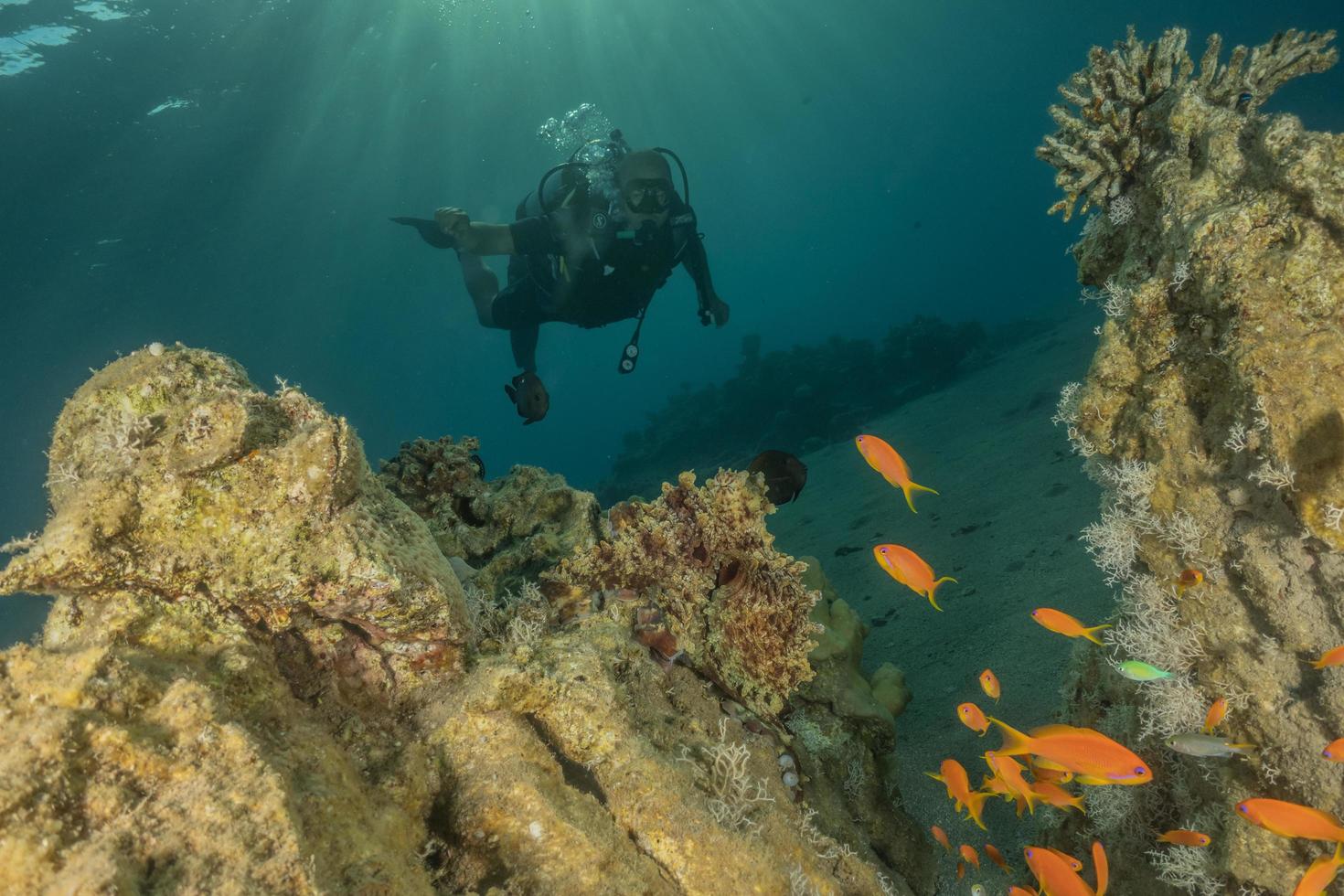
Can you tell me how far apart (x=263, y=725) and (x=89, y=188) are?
103ft

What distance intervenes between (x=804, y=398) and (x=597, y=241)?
14.6 meters

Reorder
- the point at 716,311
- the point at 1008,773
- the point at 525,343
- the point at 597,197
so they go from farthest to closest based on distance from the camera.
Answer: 1. the point at 525,343
2. the point at 716,311
3. the point at 597,197
4. the point at 1008,773

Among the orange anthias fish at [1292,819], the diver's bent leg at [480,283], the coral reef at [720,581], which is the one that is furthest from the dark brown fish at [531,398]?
the diver's bent leg at [480,283]

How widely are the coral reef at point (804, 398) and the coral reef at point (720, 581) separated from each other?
1493 centimetres

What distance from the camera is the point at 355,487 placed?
2.34 meters

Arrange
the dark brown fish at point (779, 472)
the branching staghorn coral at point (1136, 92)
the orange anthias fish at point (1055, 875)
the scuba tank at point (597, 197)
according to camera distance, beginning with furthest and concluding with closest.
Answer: the scuba tank at point (597, 197) < the dark brown fish at point (779, 472) < the branching staghorn coral at point (1136, 92) < the orange anthias fish at point (1055, 875)

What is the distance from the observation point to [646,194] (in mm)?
9141

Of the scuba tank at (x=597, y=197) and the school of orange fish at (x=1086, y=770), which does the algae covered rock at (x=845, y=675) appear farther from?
the scuba tank at (x=597, y=197)

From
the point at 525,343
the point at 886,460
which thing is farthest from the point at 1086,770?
the point at 525,343

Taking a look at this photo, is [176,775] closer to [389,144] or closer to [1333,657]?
[1333,657]

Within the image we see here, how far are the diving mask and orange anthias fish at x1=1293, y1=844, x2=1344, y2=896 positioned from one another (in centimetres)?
920

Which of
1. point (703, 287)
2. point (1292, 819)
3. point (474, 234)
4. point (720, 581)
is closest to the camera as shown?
point (1292, 819)

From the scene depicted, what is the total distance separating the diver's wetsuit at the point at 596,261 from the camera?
9.63 m

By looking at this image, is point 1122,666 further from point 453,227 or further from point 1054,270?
point 1054,270
